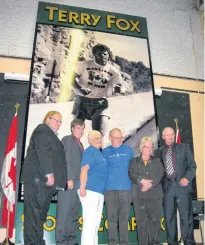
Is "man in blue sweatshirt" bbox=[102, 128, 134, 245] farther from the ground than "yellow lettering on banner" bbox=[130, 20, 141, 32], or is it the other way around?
"yellow lettering on banner" bbox=[130, 20, 141, 32]

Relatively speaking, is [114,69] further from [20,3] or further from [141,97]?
[20,3]

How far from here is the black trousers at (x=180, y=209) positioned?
2.68 metres

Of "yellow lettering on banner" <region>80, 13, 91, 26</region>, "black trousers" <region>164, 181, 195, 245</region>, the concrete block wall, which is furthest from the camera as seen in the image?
"yellow lettering on banner" <region>80, 13, 91, 26</region>

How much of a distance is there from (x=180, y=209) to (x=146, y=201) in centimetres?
42

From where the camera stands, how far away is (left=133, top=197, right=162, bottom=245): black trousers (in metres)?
2.52

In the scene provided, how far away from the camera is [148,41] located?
4336 millimetres

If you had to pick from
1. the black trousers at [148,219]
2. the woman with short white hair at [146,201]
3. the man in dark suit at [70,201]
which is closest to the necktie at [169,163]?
the woman with short white hair at [146,201]

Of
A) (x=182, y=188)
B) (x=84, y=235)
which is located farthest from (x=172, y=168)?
(x=84, y=235)

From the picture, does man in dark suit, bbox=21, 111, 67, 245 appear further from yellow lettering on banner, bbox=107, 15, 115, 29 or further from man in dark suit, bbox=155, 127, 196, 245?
yellow lettering on banner, bbox=107, 15, 115, 29

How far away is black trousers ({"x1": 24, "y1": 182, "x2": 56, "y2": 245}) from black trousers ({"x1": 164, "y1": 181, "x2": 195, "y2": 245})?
1.27 meters

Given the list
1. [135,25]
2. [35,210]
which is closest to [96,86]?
[135,25]

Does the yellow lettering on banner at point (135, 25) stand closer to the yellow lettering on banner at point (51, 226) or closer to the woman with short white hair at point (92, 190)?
the woman with short white hair at point (92, 190)

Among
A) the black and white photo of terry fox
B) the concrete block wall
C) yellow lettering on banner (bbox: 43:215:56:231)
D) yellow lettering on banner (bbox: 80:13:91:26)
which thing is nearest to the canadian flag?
yellow lettering on banner (bbox: 43:215:56:231)

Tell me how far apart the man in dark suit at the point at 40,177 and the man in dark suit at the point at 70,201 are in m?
0.17
